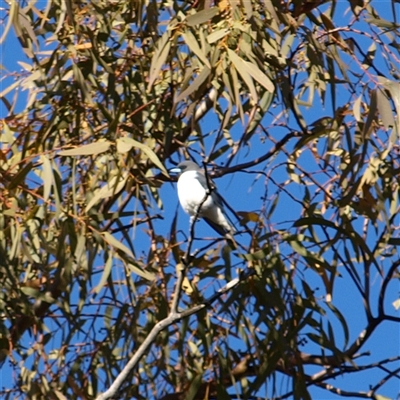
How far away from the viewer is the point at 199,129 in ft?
9.36

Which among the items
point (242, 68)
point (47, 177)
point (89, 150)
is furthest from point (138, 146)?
point (242, 68)

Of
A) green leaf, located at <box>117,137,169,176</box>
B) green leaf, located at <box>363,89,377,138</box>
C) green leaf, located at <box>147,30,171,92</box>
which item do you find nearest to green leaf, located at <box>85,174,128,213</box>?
green leaf, located at <box>117,137,169,176</box>

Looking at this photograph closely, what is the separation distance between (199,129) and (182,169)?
138mm

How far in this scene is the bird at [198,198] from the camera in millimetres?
2791

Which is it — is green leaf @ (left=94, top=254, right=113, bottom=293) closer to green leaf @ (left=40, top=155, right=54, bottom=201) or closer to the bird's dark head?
green leaf @ (left=40, top=155, right=54, bottom=201)

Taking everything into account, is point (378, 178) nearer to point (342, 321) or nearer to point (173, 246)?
point (342, 321)

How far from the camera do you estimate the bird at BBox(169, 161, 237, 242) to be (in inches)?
110

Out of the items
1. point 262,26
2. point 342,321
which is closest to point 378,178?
point 342,321

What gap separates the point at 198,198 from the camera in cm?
287

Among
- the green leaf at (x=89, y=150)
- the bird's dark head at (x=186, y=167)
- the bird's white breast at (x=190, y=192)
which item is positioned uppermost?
the bird's dark head at (x=186, y=167)

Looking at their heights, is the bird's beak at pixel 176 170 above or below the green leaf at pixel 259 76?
above

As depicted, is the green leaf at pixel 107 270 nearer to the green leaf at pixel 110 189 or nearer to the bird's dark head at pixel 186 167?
the green leaf at pixel 110 189

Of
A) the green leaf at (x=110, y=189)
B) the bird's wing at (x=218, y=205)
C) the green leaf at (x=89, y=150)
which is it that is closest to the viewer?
the green leaf at (x=89, y=150)

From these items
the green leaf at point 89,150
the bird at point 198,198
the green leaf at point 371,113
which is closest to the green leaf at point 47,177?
the green leaf at point 89,150
